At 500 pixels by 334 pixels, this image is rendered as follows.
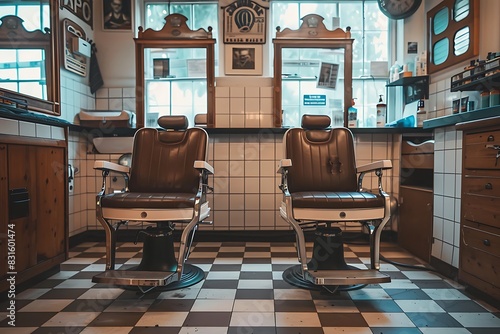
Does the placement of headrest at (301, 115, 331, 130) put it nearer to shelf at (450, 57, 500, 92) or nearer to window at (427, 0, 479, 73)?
shelf at (450, 57, 500, 92)

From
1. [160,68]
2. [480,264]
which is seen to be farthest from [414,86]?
[160,68]

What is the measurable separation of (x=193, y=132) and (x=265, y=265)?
45.3 inches

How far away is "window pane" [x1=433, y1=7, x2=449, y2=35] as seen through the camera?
2756 mm

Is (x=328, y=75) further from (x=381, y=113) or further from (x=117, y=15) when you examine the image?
(x=117, y=15)

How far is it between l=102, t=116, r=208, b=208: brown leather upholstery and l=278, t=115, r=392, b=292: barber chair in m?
0.65

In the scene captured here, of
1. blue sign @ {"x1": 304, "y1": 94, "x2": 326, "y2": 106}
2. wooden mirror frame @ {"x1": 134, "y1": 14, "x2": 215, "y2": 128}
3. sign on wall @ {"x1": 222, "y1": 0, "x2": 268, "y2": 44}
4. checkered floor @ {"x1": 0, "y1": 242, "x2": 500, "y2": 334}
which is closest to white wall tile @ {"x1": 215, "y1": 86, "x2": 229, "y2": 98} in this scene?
wooden mirror frame @ {"x1": 134, "y1": 14, "x2": 215, "y2": 128}

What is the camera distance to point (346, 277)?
1.77 m

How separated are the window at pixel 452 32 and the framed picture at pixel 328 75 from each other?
0.87 metres

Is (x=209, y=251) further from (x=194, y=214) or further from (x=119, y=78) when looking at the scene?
(x=119, y=78)

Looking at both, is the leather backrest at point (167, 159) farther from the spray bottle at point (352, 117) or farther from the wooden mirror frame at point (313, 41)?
the spray bottle at point (352, 117)

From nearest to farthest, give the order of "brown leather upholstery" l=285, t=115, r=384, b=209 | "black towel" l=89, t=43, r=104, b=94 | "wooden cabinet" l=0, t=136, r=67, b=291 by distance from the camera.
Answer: "wooden cabinet" l=0, t=136, r=67, b=291 → "brown leather upholstery" l=285, t=115, r=384, b=209 → "black towel" l=89, t=43, r=104, b=94

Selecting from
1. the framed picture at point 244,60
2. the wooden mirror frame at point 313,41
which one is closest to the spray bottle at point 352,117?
the wooden mirror frame at point 313,41

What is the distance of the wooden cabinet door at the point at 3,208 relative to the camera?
1.74m

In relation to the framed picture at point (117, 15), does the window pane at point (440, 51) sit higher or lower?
lower
